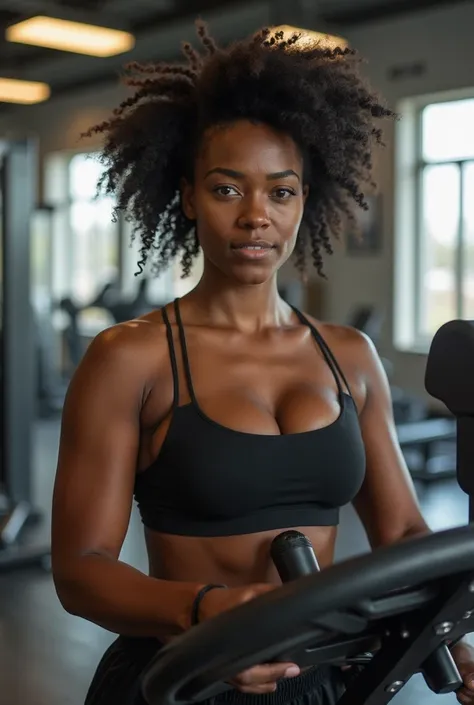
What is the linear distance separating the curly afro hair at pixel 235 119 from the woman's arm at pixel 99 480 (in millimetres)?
306

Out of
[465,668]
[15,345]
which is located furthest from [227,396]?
[15,345]

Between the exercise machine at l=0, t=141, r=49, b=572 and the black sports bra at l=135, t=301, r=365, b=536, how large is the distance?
111 inches

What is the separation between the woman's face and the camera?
3.67 ft

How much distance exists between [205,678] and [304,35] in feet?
3.16

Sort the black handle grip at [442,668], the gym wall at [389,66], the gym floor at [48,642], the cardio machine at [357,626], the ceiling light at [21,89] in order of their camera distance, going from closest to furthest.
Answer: the cardio machine at [357,626] < the black handle grip at [442,668] < the gym floor at [48,642] < the gym wall at [389,66] < the ceiling light at [21,89]

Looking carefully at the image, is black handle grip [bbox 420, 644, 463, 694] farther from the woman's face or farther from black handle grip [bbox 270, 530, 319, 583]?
the woman's face

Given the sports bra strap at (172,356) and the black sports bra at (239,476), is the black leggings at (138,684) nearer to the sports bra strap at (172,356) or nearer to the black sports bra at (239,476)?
the black sports bra at (239,476)

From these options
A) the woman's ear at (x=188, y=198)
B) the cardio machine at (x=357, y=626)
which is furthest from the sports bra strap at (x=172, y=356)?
the cardio machine at (x=357, y=626)

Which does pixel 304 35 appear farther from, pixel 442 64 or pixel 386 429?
pixel 442 64

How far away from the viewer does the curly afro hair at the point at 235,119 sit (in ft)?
3.92

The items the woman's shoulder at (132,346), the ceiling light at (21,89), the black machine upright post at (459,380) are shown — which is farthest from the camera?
the ceiling light at (21,89)

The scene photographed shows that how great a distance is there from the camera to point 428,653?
2.37 ft

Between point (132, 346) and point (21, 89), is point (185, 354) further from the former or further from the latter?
point (21, 89)

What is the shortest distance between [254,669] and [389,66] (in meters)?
A: 7.90
